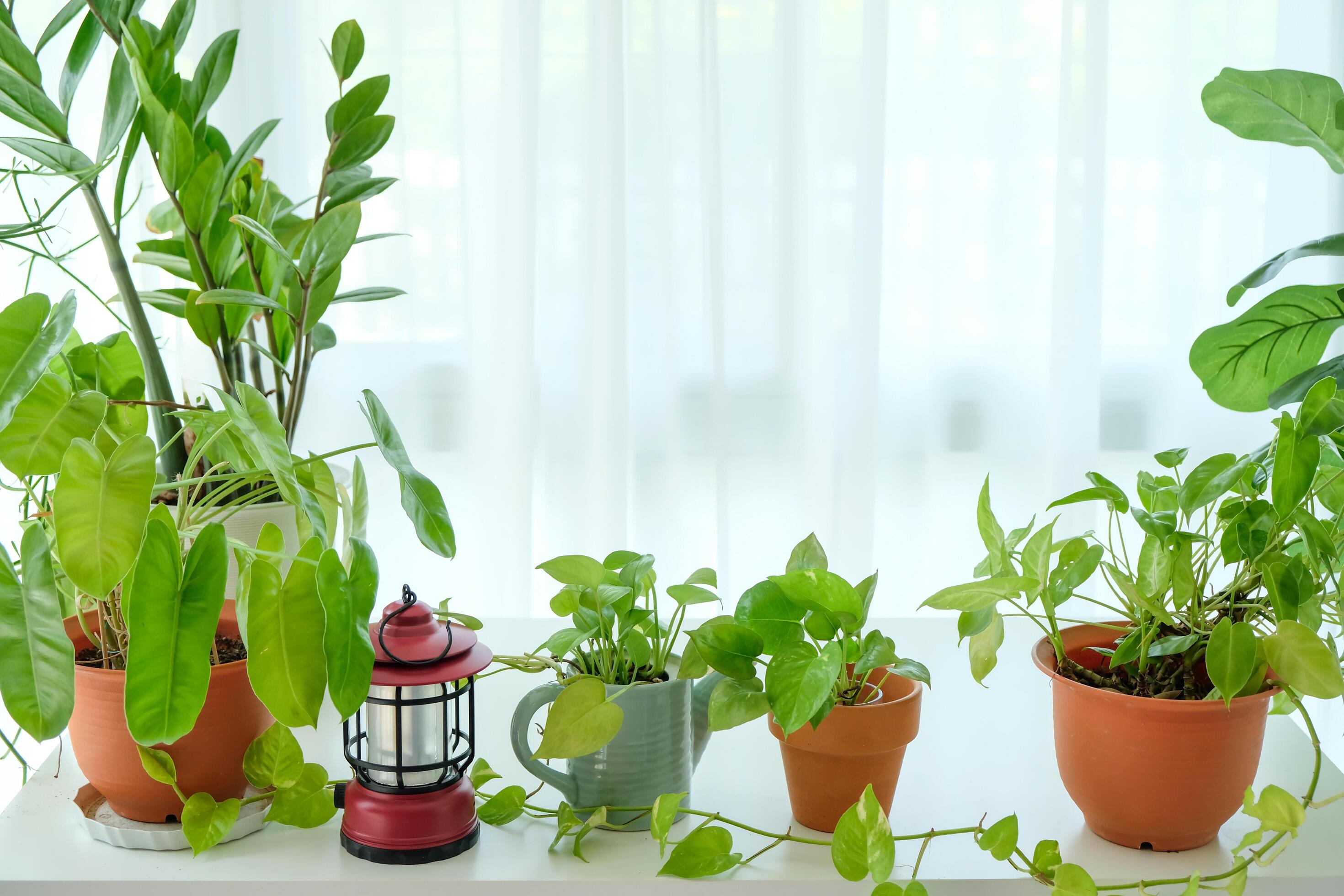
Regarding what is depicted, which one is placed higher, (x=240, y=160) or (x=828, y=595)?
(x=240, y=160)

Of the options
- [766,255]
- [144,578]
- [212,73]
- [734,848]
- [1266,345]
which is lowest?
[734,848]

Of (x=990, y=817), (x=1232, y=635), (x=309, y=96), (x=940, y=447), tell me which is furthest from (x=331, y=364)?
(x=1232, y=635)

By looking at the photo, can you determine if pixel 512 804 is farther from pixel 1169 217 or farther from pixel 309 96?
pixel 1169 217

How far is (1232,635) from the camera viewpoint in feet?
2.12

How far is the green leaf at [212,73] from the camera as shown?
3.14 feet

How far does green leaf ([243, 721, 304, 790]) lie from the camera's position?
753mm

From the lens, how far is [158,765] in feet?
2.30

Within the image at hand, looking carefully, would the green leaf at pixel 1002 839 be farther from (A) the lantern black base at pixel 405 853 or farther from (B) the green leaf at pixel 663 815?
(A) the lantern black base at pixel 405 853

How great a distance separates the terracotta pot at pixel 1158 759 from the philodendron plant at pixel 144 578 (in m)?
0.43

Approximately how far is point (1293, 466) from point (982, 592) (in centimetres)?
19

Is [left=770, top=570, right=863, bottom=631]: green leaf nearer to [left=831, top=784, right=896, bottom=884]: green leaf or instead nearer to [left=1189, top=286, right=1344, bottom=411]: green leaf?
[left=831, top=784, right=896, bottom=884]: green leaf

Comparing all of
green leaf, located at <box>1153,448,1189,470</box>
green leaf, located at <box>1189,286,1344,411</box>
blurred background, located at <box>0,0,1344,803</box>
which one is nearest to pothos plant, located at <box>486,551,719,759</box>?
green leaf, located at <box>1153,448,1189,470</box>

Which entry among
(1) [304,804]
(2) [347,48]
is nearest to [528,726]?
(1) [304,804]

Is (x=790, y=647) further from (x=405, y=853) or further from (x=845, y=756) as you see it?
(x=405, y=853)
